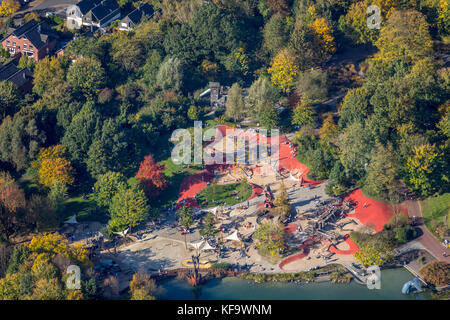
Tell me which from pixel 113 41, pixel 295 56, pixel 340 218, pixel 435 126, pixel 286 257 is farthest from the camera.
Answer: pixel 113 41

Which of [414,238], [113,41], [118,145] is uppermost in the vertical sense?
[113,41]

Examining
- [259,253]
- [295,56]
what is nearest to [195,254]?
[259,253]

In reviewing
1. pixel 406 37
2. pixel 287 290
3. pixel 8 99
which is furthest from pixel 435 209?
pixel 8 99

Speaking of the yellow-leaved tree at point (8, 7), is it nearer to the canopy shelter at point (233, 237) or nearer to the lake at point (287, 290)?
the canopy shelter at point (233, 237)

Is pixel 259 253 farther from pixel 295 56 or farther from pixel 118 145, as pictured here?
pixel 295 56

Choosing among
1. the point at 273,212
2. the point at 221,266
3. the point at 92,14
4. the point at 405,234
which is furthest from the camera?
the point at 92,14

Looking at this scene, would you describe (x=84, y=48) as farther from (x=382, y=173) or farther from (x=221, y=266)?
(x=382, y=173)

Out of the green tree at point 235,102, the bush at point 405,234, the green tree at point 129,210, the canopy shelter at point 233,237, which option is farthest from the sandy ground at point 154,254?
the bush at point 405,234
